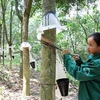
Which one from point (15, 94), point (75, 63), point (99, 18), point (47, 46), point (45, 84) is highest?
point (99, 18)

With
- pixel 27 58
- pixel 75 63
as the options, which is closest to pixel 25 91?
pixel 27 58

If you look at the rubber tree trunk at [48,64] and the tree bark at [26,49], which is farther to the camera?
the tree bark at [26,49]

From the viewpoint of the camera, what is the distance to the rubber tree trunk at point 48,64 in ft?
7.13

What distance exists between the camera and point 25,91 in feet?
16.6

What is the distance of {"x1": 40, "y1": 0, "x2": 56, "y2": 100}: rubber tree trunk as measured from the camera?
217 centimetres

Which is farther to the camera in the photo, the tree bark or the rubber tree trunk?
the tree bark

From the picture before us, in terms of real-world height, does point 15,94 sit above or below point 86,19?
below

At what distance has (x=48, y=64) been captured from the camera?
2172 millimetres

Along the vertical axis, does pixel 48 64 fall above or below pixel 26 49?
below

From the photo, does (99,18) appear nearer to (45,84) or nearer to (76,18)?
(76,18)

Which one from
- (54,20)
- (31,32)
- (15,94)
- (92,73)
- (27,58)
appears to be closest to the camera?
(92,73)

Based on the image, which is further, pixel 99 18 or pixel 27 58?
pixel 99 18

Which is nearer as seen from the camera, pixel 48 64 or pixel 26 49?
pixel 48 64

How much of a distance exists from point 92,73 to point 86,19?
25.7ft
